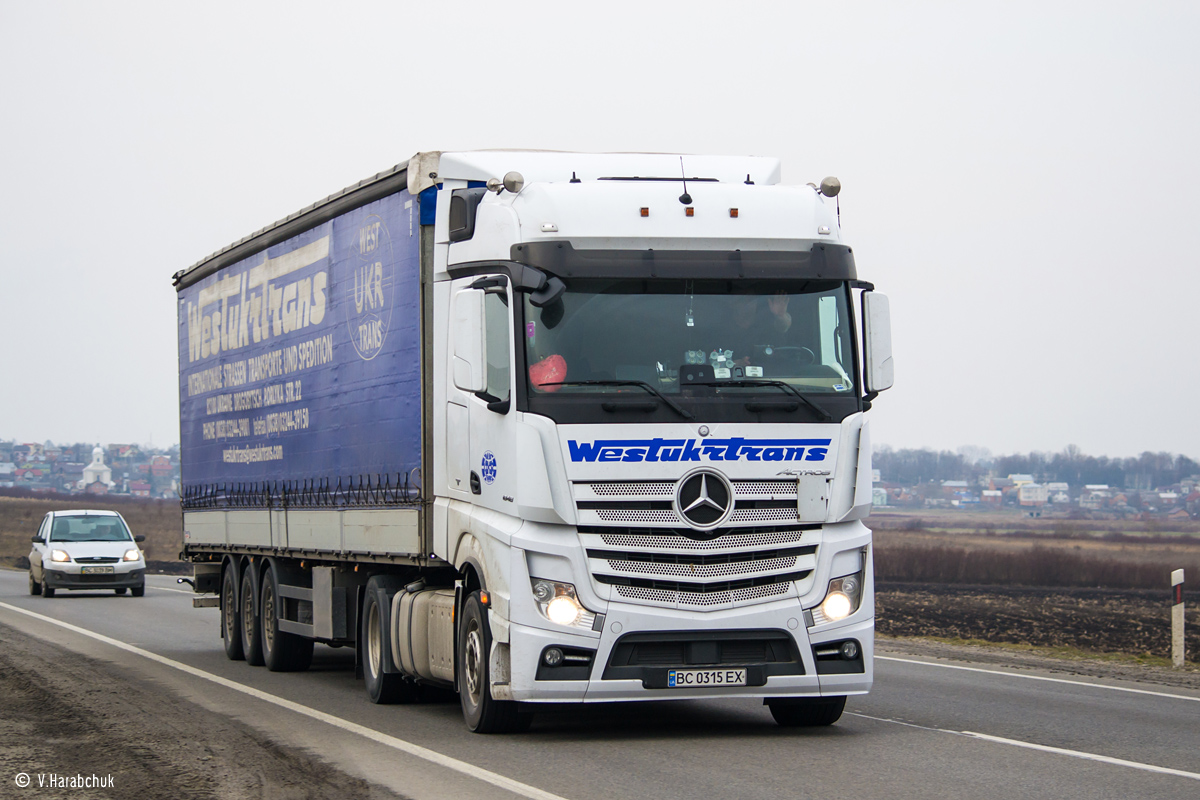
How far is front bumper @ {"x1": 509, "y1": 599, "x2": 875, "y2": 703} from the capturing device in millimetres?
9695

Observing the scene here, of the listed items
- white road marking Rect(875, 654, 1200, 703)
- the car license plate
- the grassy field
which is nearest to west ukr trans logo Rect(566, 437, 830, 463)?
the car license plate

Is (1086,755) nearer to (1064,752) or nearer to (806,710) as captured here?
(1064,752)

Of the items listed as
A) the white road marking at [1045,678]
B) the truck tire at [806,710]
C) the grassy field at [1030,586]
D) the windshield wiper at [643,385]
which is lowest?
the grassy field at [1030,586]

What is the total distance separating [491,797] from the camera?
7941mm

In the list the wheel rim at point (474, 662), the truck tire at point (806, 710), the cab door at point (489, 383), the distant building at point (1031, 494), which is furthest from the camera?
the distant building at point (1031, 494)

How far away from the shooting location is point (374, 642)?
13008mm

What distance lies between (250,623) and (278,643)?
3.74 feet

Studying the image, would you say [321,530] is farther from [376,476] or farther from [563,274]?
[563,274]

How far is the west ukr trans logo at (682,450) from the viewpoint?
9695 millimetres

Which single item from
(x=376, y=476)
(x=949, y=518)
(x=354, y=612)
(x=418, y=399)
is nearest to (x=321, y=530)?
(x=354, y=612)

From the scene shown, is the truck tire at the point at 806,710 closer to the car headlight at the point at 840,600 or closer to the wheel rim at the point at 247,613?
the car headlight at the point at 840,600

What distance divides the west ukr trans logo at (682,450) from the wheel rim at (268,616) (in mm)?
7411

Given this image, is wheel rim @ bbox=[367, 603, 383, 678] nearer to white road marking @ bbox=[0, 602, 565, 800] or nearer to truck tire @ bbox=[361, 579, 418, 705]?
truck tire @ bbox=[361, 579, 418, 705]

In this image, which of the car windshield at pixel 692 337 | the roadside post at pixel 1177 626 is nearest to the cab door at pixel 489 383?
the car windshield at pixel 692 337
